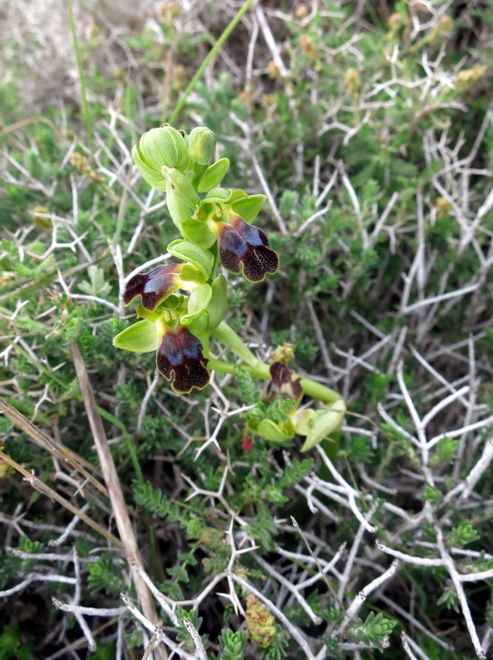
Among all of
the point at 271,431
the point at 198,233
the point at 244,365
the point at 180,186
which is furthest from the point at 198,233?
the point at 271,431

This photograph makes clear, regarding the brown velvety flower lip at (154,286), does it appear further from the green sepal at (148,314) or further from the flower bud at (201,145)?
the flower bud at (201,145)

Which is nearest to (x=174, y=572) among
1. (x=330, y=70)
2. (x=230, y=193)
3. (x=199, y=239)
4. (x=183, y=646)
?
(x=183, y=646)

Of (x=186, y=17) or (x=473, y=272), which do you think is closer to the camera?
(x=473, y=272)

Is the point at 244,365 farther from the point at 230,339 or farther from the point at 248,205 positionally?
the point at 248,205

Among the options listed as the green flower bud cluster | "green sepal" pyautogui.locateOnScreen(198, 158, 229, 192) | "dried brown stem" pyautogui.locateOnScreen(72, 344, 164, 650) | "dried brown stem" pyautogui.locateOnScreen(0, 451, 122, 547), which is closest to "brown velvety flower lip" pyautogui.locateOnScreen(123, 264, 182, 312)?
the green flower bud cluster

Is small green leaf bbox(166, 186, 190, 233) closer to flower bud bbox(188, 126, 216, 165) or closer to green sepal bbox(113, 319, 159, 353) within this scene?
flower bud bbox(188, 126, 216, 165)

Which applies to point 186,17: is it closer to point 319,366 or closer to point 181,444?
point 319,366

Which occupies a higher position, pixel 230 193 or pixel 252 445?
pixel 230 193
